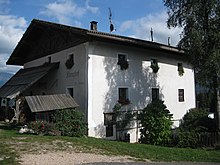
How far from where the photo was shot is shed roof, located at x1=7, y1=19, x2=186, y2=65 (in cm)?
1472

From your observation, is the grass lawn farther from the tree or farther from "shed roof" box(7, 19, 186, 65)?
"shed roof" box(7, 19, 186, 65)

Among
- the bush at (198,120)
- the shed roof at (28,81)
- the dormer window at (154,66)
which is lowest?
the bush at (198,120)

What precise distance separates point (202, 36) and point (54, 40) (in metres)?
10.6

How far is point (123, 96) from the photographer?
16375mm

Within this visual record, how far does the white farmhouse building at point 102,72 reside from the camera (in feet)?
48.6

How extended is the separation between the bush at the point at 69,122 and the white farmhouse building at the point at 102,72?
4.69ft

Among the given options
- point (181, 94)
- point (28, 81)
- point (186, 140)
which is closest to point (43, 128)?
point (28, 81)

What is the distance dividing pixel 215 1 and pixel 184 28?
83.5 inches

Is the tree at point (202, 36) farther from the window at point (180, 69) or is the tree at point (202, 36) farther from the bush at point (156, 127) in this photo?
the window at point (180, 69)

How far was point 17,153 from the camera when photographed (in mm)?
7809

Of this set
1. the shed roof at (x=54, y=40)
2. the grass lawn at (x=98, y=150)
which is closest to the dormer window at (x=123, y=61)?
the shed roof at (x=54, y=40)

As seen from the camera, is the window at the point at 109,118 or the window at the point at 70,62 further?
the window at the point at 70,62

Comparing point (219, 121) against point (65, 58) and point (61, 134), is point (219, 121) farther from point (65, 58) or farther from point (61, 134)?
point (65, 58)

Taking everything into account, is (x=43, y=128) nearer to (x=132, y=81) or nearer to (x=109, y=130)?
(x=109, y=130)
